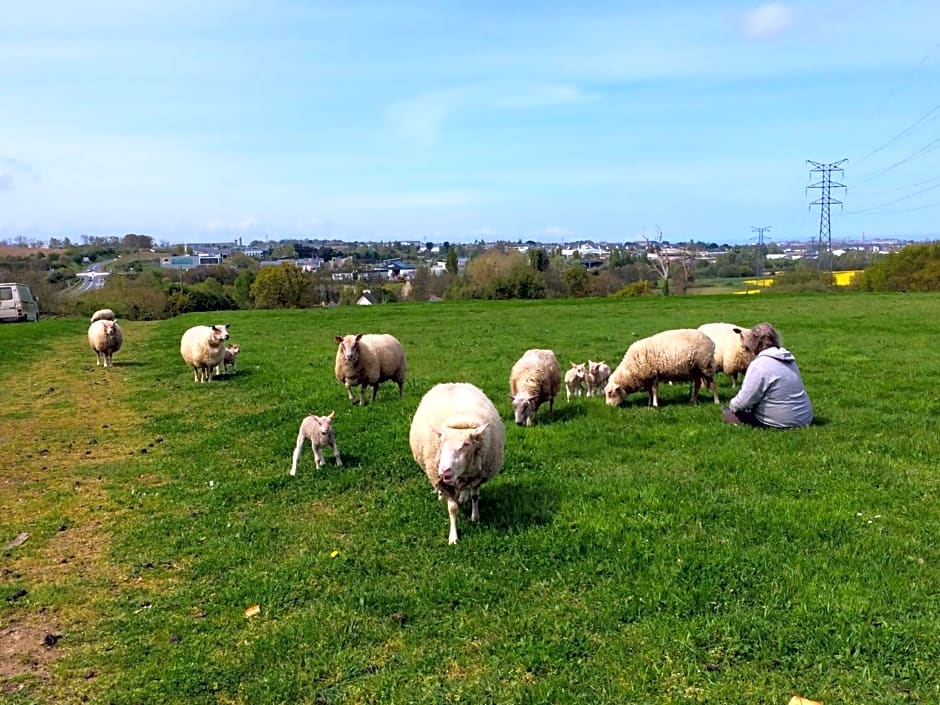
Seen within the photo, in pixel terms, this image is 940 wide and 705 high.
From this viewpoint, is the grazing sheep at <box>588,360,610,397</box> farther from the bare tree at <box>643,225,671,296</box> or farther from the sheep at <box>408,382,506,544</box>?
the bare tree at <box>643,225,671,296</box>

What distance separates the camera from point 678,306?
144 ft

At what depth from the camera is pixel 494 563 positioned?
672 centimetres

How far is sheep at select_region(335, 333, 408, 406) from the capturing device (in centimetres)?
1448

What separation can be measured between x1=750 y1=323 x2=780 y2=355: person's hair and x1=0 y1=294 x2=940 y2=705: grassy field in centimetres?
138

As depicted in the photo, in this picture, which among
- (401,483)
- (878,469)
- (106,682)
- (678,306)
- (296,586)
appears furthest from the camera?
(678,306)

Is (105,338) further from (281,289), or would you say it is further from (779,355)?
(281,289)

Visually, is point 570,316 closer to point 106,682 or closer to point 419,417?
point 419,417

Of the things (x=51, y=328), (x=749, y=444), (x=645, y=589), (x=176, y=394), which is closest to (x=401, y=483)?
(x=645, y=589)

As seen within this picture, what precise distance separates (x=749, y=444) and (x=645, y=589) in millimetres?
4686

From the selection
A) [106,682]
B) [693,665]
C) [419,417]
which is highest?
[419,417]

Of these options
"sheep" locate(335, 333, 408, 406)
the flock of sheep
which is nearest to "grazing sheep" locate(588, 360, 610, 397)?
the flock of sheep

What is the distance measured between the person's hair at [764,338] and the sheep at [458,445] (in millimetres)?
5397

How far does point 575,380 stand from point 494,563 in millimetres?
9053

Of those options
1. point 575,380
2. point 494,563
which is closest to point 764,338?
point 575,380
